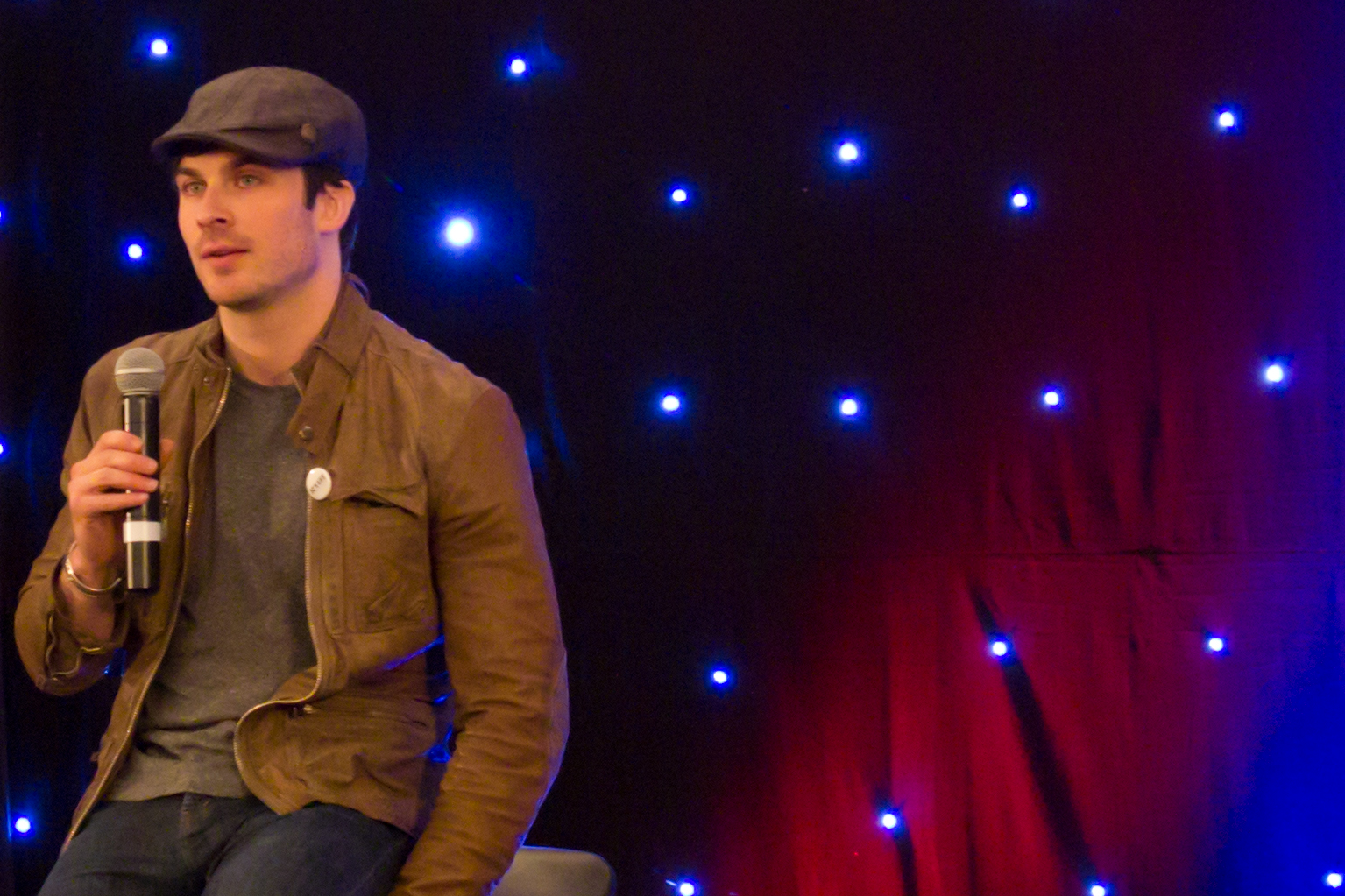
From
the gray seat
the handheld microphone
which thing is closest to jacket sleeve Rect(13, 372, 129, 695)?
the handheld microphone

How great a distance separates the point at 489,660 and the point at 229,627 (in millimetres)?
330

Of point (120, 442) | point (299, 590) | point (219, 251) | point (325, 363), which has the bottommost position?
point (299, 590)

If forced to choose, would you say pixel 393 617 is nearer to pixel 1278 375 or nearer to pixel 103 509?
pixel 103 509

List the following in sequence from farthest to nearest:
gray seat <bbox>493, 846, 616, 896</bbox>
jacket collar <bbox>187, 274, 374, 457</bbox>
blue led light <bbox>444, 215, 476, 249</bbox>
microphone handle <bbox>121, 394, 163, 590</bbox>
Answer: blue led light <bbox>444, 215, 476, 249</bbox>
gray seat <bbox>493, 846, 616, 896</bbox>
jacket collar <bbox>187, 274, 374, 457</bbox>
microphone handle <bbox>121, 394, 163, 590</bbox>

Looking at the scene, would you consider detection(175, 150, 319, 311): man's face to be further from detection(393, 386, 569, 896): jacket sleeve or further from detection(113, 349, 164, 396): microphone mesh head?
detection(393, 386, 569, 896): jacket sleeve

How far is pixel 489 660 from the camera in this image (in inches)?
57.1

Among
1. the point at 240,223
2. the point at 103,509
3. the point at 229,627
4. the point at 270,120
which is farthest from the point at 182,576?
the point at 270,120

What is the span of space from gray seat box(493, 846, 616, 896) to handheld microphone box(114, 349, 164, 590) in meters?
0.67

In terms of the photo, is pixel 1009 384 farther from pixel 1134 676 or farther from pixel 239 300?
pixel 239 300

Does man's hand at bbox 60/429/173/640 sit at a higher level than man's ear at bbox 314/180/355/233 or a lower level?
lower

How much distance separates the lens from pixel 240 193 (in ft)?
4.95

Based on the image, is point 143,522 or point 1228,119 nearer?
point 143,522

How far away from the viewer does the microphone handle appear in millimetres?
1254

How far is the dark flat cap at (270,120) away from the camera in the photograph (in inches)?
57.7
